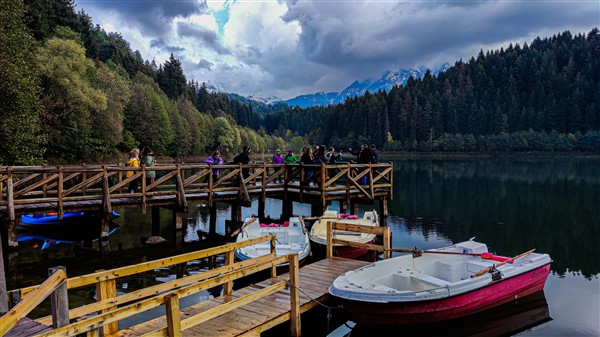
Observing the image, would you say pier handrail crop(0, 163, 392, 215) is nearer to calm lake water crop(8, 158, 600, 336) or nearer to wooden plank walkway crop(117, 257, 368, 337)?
calm lake water crop(8, 158, 600, 336)

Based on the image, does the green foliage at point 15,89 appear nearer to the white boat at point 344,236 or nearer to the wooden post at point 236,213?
the wooden post at point 236,213

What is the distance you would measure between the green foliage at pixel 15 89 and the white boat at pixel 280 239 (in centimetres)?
1812

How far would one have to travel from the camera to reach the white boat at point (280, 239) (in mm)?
11805

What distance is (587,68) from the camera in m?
142

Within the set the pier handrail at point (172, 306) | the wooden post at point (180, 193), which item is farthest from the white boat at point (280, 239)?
the pier handrail at point (172, 306)

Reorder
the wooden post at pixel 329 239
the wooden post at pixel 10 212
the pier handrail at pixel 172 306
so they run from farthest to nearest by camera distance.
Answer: the wooden post at pixel 10 212, the wooden post at pixel 329 239, the pier handrail at pixel 172 306

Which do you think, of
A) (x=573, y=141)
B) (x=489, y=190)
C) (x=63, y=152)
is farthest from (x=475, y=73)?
(x=63, y=152)

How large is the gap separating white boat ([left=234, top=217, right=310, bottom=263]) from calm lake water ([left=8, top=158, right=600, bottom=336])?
1.81m

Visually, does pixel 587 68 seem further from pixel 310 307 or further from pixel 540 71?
pixel 310 307

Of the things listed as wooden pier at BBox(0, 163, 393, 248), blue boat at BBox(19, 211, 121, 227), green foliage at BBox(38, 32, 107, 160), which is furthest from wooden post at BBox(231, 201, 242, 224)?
green foliage at BBox(38, 32, 107, 160)

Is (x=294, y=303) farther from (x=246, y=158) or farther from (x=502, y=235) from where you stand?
(x=502, y=235)

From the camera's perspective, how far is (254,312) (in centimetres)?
755

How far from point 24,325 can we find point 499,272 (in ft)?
30.4

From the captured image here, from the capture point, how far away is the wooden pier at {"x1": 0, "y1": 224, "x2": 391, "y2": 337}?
14.3 feet
